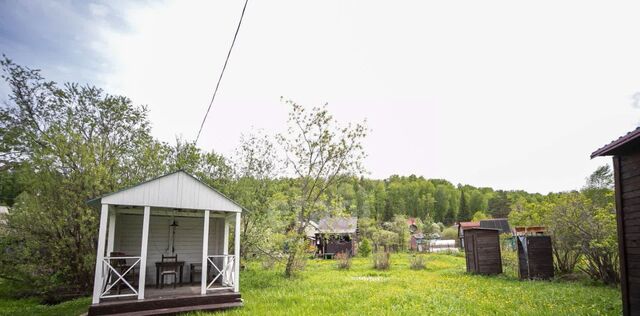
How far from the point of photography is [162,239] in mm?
11578

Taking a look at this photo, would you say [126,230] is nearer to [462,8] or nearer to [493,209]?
[462,8]

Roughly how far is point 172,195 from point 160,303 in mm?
2643

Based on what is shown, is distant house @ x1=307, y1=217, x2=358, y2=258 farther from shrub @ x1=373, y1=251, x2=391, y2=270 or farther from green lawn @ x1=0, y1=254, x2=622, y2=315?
green lawn @ x1=0, y1=254, x2=622, y2=315

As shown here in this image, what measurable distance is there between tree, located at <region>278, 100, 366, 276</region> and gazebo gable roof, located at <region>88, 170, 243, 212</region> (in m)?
6.73

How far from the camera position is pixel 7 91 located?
1330 cm

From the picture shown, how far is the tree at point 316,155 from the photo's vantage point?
1612cm

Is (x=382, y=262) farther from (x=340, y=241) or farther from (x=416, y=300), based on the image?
(x=340, y=241)

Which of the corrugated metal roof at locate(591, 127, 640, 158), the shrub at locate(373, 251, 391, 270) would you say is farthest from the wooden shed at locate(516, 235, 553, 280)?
the corrugated metal roof at locate(591, 127, 640, 158)

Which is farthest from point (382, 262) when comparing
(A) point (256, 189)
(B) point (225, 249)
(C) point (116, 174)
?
(C) point (116, 174)

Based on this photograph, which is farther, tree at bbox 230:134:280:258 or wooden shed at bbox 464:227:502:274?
tree at bbox 230:134:280:258

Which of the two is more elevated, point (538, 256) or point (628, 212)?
point (628, 212)

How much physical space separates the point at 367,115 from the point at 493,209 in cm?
7079

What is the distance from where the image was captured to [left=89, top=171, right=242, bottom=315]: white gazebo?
27.3ft

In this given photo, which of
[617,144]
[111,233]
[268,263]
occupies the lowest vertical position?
[268,263]
